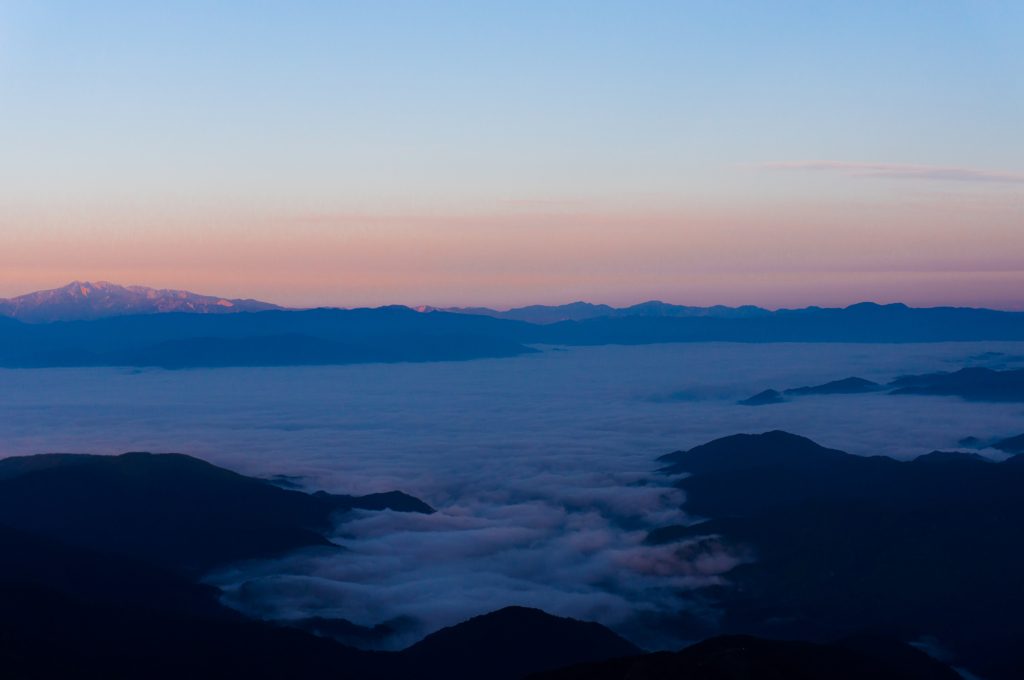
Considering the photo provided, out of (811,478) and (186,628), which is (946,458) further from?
(186,628)

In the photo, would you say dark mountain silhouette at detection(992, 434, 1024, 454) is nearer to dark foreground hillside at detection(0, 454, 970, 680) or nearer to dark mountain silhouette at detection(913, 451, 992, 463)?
dark mountain silhouette at detection(913, 451, 992, 463)

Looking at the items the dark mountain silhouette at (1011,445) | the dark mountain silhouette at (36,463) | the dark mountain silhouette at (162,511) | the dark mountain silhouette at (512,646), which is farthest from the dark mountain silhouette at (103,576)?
the dark mountain silhouette at (1011,445)

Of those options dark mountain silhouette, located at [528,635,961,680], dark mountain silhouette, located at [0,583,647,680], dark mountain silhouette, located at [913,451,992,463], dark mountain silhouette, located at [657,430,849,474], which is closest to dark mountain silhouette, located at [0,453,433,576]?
dark mountain silhouette, located at [0,583,647,680]

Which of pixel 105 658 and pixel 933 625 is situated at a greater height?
pixel 105 658

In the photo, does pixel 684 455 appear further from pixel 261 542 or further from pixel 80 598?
pixel 80 598

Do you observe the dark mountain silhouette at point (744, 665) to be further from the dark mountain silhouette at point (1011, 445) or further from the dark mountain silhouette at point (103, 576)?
the dark mountain silhouette at point (1011, 445)

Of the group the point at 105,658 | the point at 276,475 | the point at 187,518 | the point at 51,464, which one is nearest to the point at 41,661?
the point at 105,658
